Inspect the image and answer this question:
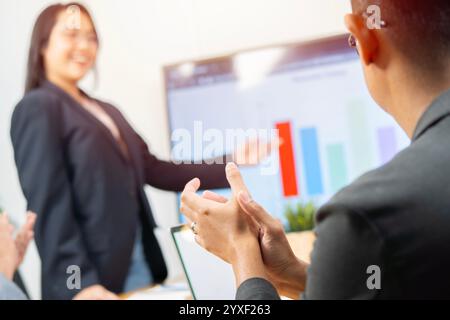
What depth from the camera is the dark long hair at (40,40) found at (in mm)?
1443

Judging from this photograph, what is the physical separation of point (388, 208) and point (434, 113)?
0.17m

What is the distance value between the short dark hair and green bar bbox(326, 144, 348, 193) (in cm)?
92

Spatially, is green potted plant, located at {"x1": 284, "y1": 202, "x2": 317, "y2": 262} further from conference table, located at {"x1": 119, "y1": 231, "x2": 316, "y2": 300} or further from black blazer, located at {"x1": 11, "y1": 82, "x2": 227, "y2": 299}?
black blazer, located at {"x1": 11, "y1": 82, "x2": 227, "y2": 299}

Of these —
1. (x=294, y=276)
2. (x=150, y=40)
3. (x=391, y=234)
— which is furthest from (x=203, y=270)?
(x=150, y=40)

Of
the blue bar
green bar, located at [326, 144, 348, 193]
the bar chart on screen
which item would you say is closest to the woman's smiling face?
the bar chart on screen

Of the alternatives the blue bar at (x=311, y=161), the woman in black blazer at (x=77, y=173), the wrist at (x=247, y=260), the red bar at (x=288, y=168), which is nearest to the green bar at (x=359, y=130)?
the blue bar at (x=311, y=161)

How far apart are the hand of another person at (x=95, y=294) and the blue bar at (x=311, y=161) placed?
64cm

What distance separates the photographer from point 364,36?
30.4 inches

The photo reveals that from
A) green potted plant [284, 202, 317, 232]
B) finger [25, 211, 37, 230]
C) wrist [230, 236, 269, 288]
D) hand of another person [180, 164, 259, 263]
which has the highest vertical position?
hand of another person [180, 164, 259, 263]

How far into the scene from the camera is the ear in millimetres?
771

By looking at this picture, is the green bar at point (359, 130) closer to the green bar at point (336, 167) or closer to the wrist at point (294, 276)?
the green bar at point (336, 167)

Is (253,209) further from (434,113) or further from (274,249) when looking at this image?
(434,113)

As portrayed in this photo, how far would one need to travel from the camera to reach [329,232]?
627 millimetres

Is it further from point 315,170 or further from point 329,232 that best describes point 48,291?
point 329,232
